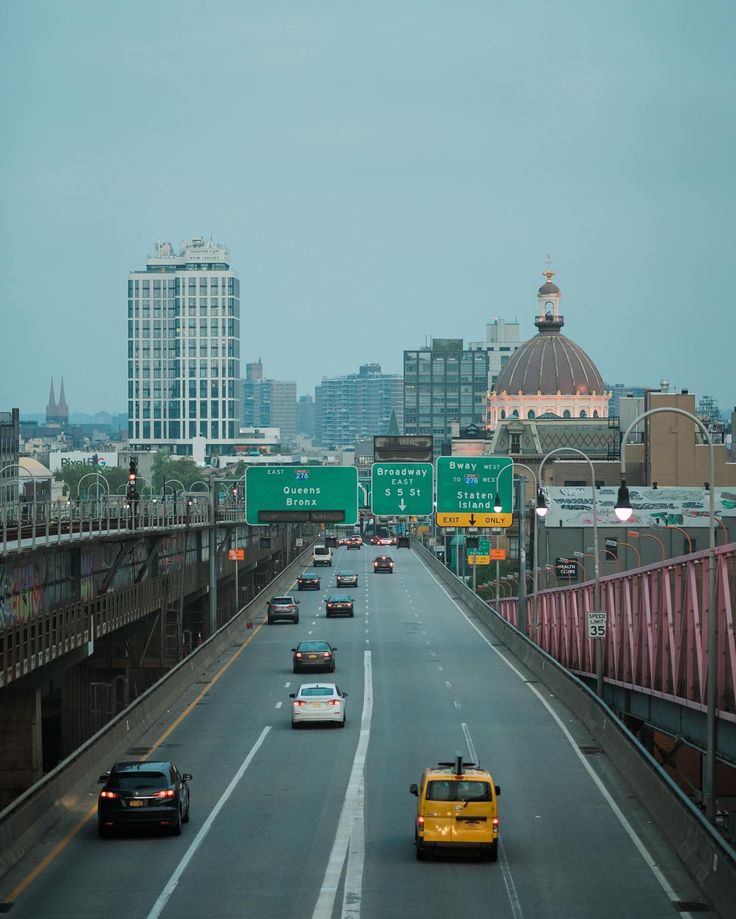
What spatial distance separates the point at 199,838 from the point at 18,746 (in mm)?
21473

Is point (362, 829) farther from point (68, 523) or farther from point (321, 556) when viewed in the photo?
point (321, 556)

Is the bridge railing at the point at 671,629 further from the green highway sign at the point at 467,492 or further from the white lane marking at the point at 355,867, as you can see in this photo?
the green highway sign at the point at 467,492

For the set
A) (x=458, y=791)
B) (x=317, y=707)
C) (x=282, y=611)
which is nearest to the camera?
(x=458, y=791)

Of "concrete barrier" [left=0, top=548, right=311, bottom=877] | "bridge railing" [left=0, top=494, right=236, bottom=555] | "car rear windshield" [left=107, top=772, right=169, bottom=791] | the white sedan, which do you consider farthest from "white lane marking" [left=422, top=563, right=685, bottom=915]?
"bridge railing" [left=0, top=494, right=236, bottom=555]

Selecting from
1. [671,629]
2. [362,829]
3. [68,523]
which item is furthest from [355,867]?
[68,523]

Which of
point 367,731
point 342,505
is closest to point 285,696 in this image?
point 367,731

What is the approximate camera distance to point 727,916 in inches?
882

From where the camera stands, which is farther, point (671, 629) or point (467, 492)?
point (467, 492)

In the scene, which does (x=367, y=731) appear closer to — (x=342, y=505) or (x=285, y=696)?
(x=285, y=696)

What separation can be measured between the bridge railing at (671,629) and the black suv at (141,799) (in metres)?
10.6

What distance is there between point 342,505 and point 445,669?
43.3 feet

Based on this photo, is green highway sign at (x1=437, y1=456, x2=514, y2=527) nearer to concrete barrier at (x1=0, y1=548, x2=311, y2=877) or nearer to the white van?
concrete barrier at (x1=0, y1=548, x2=311, y2=877)

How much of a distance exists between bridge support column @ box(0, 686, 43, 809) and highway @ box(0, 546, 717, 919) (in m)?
4.68

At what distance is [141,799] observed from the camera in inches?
1130
